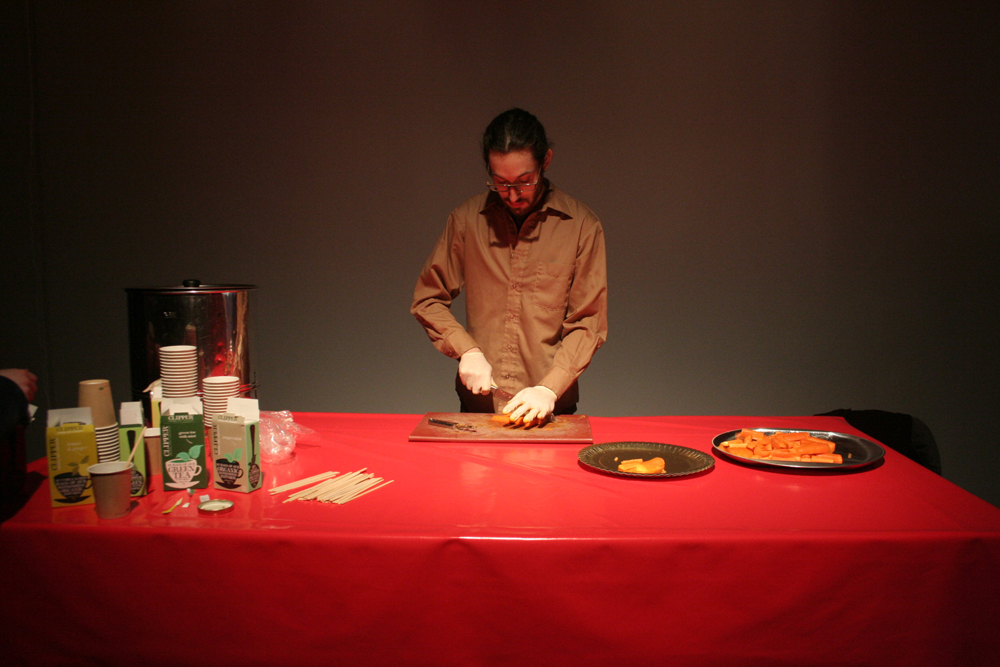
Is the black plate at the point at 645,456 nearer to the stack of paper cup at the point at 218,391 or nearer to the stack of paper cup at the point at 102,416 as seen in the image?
the stack of paper cup at the point at 218,391

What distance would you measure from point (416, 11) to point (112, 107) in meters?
1.72

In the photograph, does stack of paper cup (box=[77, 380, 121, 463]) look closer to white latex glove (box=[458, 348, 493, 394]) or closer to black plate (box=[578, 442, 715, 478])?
white latex glove (box=[458, 348, 493, 394])

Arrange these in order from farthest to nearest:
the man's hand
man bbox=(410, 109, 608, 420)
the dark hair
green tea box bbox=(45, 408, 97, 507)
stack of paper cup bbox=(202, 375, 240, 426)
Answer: man bbox=(410, 109, 608, 420), the dark hair, stack of paper cup bbox=(202, 375, 240, 426), the man's hand, green tea box bbox=(45, 408, 97, 507)

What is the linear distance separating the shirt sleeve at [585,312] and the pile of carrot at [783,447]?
1.68 ft

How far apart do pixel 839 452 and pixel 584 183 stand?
2.01 meters

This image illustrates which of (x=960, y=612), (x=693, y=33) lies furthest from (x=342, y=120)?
(x=960, y=612)

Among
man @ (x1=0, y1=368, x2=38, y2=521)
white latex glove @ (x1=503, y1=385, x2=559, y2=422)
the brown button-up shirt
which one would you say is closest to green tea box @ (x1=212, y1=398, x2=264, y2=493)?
man @ (x1=0, y1=368, x2=38, y2=521)

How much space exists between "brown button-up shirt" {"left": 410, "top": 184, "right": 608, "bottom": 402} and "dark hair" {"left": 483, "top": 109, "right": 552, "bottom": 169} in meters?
0.25

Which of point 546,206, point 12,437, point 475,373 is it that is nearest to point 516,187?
point 546,206

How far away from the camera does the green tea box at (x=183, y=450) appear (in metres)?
1.33

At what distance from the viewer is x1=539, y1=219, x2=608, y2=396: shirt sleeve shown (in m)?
1.90

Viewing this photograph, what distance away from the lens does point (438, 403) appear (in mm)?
3379

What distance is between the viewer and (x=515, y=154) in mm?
1845

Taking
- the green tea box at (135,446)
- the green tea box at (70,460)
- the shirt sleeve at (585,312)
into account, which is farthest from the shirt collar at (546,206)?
the green tea box at (70,460)
